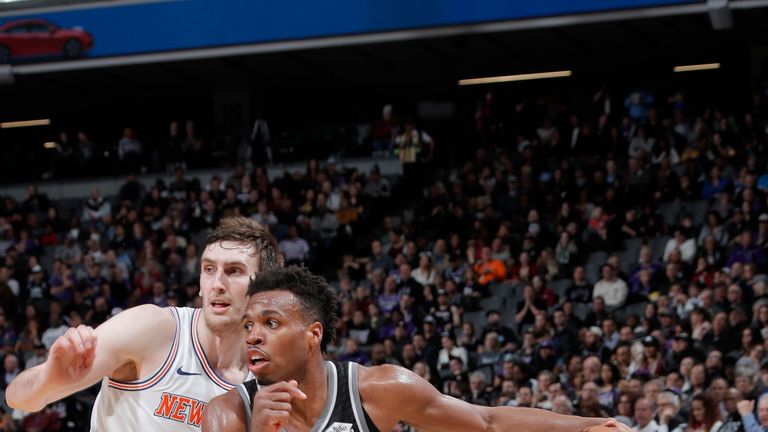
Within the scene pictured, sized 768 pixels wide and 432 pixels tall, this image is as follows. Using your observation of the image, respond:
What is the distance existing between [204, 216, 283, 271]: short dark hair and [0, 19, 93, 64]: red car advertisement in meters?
16.7

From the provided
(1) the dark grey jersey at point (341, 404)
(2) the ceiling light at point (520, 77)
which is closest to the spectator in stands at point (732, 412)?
(1) the dark grey jersey at point (341, 404)

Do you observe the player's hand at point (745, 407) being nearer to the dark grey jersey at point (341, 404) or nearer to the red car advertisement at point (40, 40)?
the dark grey jersey at point (341, 404)

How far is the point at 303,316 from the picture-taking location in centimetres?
474

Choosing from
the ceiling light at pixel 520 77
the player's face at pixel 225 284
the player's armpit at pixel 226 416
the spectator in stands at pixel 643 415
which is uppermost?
the ceiling light at pixel 520 77

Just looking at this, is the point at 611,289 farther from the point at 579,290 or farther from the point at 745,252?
the point at 745,252

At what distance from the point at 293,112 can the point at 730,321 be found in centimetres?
1628

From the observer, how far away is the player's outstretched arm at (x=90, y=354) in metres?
4.93

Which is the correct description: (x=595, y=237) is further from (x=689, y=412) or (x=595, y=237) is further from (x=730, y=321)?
(x=689, y=412)

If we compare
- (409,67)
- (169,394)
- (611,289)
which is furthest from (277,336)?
(409,67)

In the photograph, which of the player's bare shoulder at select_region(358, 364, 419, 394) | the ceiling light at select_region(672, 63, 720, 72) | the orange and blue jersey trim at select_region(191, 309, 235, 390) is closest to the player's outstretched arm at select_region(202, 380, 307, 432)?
the player's bare shoulder at select_region(358, 364, 419, 394)

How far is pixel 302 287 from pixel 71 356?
100 cm

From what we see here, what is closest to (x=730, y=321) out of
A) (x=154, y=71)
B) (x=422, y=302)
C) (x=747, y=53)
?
(x=422, y=302)

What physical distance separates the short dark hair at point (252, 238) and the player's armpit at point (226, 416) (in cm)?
119

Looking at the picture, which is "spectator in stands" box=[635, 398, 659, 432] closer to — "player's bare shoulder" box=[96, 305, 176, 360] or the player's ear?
"player's bare shoulder" box=[96, 305, 176, 360]
